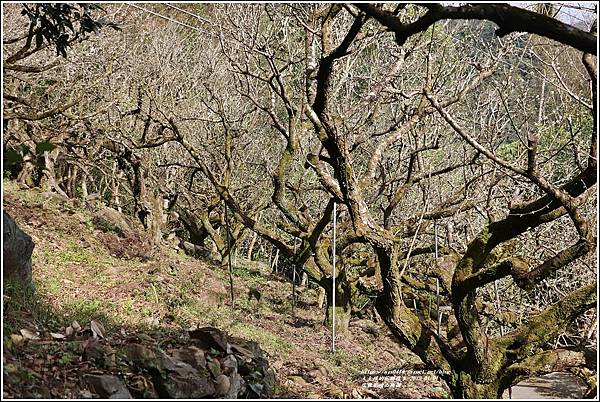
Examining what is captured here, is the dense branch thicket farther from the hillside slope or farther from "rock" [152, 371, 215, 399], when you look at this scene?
"rock" [152, 371, 215, 399]

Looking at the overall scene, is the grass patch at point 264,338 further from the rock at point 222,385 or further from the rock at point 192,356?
the rock at point 222,385

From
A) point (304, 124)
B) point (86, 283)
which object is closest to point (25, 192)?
point (86, 283)

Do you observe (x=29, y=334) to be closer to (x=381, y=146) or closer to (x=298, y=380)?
(x=298, y=380)

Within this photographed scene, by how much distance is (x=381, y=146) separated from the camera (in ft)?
19.8

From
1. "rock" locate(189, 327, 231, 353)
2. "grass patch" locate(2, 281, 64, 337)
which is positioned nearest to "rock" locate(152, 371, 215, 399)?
"rock" locate(189, 327, 231, 353)

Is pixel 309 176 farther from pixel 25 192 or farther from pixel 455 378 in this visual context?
pixel 455 378

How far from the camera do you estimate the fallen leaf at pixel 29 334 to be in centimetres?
368

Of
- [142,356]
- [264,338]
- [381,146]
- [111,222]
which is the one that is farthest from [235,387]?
[111,222]

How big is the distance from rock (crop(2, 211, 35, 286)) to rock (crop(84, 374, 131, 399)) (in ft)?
3.76

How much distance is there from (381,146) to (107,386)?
3.61 metres

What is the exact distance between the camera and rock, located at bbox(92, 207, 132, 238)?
9.81m

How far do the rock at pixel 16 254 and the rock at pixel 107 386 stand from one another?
115cm

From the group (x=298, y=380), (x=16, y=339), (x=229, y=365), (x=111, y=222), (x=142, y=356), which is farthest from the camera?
(x=111, y=222)

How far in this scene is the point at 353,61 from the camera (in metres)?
7.94
